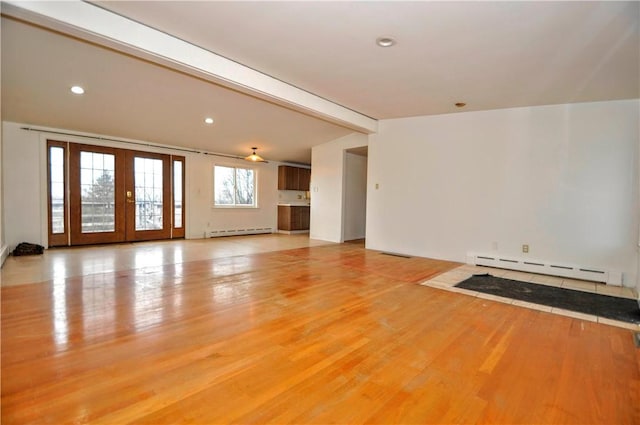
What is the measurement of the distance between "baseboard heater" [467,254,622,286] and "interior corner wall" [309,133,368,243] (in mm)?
3233

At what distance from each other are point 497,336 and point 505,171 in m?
3.33

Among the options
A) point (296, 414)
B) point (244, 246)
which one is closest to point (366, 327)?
point (296, 414)

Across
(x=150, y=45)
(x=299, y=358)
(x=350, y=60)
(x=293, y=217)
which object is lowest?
(x=299, y=358)

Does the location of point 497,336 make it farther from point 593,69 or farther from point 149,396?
point 593,69

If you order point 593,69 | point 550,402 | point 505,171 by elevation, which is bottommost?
point 550,402

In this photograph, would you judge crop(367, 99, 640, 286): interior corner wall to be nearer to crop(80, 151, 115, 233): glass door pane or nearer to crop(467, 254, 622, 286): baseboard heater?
crop(467, 254, 622, 286): baseboard heater

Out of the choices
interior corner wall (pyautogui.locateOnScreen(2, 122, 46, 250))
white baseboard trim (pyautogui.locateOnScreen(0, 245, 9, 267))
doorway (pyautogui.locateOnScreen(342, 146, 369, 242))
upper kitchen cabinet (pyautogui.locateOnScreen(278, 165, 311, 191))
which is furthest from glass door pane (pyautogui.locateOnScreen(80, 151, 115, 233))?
doorway (pyautogui.locateOnScreen(342, 146, 369, 242))

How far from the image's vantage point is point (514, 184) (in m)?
4.93

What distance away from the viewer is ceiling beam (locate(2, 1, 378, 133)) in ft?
8.05

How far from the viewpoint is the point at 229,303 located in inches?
123

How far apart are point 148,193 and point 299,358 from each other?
21.5 ft

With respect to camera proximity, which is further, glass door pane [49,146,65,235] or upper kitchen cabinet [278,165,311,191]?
upper kitchen cabinet [278,165,311,191]

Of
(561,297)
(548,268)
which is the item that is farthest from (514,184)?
(561,297)

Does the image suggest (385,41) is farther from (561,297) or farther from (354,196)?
(354,196)
